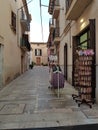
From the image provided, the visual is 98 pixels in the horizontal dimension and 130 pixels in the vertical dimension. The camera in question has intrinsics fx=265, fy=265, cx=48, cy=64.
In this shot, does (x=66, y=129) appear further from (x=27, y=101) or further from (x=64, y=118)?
(x=27, y=101)

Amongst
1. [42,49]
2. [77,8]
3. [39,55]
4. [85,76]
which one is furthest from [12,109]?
[42,49]

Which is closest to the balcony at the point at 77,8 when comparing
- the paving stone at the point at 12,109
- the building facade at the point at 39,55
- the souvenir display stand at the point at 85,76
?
the souvenir display stand at the point at 85,76

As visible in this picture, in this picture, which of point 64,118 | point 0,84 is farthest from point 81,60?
point 0,84

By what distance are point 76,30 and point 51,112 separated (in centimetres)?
671

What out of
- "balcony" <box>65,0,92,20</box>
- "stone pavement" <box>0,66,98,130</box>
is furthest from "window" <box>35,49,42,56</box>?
"stone pavement" <box>0,66,98,130</box>

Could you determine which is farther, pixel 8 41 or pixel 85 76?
pixel 8 41

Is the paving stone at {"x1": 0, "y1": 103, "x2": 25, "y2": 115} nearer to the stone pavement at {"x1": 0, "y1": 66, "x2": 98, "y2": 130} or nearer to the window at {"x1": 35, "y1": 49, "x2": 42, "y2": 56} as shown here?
the stone pavement at {"x1": 0, "y1": 66, "x2": 98, "y2": 130}

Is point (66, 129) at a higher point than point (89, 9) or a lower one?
lower

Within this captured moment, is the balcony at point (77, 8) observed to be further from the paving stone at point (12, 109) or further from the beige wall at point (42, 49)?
the beige wall at point (42, 49)

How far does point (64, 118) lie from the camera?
6.79 m

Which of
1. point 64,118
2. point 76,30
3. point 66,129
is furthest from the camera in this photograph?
point 76,30

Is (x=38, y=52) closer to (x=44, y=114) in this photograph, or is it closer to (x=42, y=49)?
(x=42, y=49)

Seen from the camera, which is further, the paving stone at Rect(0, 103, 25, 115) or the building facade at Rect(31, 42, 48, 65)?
the building facade at Rect(31, 42, 48, 65)

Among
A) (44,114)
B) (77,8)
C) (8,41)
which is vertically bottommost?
(44,114)
